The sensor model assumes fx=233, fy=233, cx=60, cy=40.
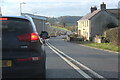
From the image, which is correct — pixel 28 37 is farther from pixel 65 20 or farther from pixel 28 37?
pixel 65 20

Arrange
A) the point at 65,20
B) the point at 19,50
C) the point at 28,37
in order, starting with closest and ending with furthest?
the point at 19,50 → the point at 28,37 → the point at 65,20

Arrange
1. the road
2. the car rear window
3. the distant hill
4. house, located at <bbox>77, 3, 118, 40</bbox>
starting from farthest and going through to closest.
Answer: the distant hill
house, located at <bbox>77, 3, 118, 40</bbox>
the road
the car rear window

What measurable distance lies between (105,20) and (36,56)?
178 ft

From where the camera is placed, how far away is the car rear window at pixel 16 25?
5.55 metres

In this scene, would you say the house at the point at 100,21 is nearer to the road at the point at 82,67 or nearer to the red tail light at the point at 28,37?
the road at the point at 82,67

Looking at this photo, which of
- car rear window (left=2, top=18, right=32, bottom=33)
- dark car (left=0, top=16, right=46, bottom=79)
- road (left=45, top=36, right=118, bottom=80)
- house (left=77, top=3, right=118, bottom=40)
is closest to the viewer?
dark car (left=0, top=16, right=46, bottom=79)

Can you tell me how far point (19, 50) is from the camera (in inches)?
215

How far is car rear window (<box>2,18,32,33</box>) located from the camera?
555 cm

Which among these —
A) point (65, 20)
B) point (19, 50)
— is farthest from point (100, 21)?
point (65, 20)

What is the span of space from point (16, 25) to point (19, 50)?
618mm

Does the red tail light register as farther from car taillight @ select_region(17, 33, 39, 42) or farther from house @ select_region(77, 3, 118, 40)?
house @ select_region(77, 3, 118, 40)

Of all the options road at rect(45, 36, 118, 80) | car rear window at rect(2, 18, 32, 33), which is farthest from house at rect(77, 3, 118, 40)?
car rear window at rect(2, 18, 32, 33)

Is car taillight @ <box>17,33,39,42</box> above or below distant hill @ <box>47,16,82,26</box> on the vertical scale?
below

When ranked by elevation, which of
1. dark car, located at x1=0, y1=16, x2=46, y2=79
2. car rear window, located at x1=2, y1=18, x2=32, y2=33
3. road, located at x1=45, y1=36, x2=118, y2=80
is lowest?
road, located at x1=45, y1=36, x2=118, y2=80
